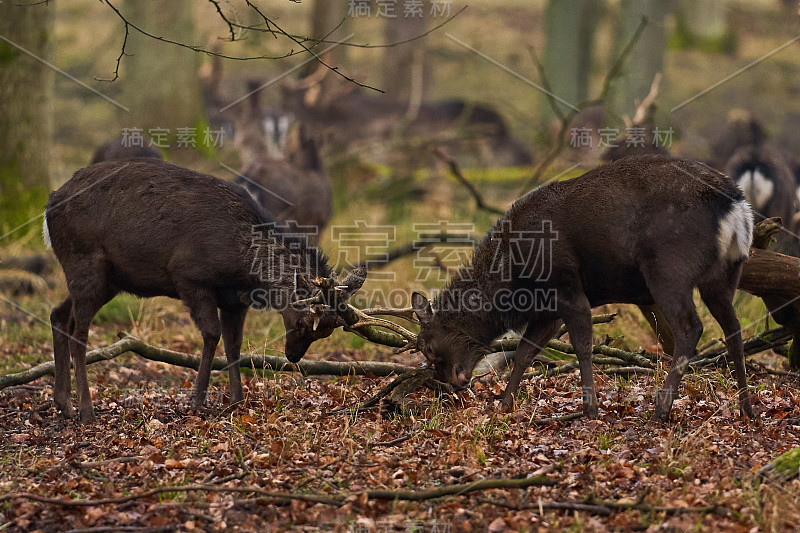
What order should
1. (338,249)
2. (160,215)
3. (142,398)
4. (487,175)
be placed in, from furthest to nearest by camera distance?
1. (487,175)
2. (338,249)
3. (142,398)
4. (160,215)

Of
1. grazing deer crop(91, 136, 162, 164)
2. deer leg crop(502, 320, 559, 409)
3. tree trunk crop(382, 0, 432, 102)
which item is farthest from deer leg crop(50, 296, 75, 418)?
tree trunk crop(382, 0, 432, 102)

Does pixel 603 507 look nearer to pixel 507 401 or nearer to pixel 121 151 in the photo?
pixel 507 401

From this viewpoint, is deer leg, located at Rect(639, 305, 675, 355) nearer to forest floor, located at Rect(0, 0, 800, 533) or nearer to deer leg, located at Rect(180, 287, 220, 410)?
forest floor, located at Rect(0, 0, 800, 533)

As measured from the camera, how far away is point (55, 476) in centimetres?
536

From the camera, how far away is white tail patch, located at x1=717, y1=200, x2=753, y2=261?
19.1 ft

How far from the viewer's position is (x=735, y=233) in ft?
19.1

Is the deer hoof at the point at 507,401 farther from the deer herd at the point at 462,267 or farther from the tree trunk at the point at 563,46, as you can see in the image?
the tree trunk at the point at 563,46

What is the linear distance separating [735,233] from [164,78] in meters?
14.3

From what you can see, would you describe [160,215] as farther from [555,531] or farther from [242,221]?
[555,531]

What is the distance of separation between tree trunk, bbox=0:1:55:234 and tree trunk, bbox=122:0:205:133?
550cm

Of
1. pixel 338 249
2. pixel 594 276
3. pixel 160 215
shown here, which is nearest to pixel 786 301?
pixel 594 276

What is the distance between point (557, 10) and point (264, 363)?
15779mm

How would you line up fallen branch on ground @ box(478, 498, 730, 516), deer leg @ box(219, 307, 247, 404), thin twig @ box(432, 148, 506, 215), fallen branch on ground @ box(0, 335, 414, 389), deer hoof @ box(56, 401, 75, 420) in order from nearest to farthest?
fallen branch on ground @ box(478, 498, 730, 516)
deer hoof @ box(56, 401, 75, 420)
deer leg @ box(219, 307, 247, 404)
fallen branch on ground @ box(0, 335, 414, 389)
thin twig @ box(432, 148, 506, 215)

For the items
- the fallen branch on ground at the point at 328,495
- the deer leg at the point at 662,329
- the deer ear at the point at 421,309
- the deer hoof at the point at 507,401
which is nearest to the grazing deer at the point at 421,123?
the deer leg at the point at 662,329
